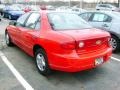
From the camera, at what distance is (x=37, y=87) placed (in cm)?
474

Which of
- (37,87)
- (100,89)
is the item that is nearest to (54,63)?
(37,87)

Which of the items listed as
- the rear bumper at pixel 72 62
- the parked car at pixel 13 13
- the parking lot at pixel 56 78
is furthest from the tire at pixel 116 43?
the parked car at pixel 13 13

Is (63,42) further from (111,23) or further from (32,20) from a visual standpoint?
(111,23)

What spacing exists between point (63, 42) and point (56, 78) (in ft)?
3.49

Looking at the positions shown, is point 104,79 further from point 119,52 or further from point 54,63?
point 119,52

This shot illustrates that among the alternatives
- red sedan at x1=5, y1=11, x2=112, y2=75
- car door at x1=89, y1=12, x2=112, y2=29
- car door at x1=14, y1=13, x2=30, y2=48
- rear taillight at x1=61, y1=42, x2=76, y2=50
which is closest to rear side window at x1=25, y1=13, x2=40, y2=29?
red sedan at x1=5, y1=11, x2=112, y2=75

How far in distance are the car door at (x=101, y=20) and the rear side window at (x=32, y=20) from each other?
2.97 metres

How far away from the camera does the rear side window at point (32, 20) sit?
5.75 metres

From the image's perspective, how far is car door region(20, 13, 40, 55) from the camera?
18.3 feet

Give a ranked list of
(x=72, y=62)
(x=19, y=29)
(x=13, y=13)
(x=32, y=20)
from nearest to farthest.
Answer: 1. (x=72, y=62)
2. (x=32, y=20)
3. (x=19, y=29)
4. (x=13, y=13)

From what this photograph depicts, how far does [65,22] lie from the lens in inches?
218

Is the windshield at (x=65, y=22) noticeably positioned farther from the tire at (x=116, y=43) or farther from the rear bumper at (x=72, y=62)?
the tire at (x=116, y=43)

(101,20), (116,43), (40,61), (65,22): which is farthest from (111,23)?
(40,61)

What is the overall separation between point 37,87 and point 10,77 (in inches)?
35.6
